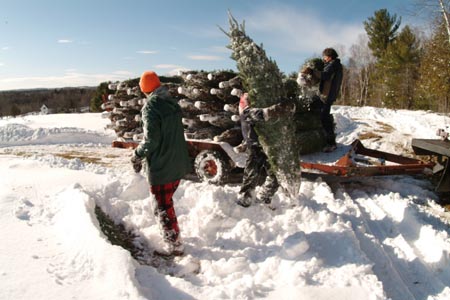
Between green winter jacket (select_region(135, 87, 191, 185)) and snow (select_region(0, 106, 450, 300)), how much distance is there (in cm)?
88

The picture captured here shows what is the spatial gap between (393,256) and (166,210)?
2.67 meters

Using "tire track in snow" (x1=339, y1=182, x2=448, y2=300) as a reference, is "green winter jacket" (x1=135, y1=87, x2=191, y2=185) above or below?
above

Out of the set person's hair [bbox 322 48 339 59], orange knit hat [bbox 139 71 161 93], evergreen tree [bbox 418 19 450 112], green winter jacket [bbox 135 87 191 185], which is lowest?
green winter jacket [bbox 135 87 191 185]

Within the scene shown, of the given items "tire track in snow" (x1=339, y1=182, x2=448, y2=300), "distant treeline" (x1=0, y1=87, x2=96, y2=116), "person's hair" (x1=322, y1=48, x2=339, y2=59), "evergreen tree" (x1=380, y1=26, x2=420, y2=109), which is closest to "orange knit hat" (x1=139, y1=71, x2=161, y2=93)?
"tire track in snow" (x1=339, y1=182, x2=448, y2=300)

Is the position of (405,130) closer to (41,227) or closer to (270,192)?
(270,192)

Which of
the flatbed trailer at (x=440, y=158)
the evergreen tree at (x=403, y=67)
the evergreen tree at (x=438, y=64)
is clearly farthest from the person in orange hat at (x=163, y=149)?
the evergreen tree at (x=403, y=67)

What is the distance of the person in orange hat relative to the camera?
3797 millimetres

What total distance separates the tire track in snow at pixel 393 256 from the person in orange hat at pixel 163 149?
2182 millimetres

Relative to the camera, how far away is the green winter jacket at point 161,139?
3785 mm

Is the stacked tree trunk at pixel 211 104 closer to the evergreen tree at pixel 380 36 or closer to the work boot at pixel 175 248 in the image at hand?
the work boot at pixel 175 248

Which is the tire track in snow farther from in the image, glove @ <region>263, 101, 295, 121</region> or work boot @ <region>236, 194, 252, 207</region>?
glove @ <region>263, 101, 295, 121</region>

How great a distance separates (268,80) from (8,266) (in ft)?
11.2

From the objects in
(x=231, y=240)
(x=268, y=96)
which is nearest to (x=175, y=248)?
(x=231, y=240)

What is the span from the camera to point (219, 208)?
4.70m
